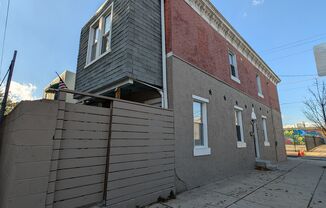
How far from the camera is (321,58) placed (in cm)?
615

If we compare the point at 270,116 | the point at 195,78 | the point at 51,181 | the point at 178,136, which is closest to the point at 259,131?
the point at 270,116

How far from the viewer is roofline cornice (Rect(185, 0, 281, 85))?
770 centimetres

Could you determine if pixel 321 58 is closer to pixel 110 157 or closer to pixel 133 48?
pixel 133 48

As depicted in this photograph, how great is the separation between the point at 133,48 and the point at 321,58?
6.45 m

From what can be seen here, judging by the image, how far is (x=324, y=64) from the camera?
6000mm

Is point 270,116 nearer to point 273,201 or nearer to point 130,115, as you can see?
point 273,201

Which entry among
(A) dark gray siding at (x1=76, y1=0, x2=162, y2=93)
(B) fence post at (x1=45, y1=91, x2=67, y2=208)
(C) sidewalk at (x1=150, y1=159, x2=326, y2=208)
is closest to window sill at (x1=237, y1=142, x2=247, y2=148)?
(C) sidewalk at (x1=150, y1=159, x2=326, y2=208)

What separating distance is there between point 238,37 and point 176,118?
25.0 ft

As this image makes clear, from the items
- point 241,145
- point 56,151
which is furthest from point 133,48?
point 241,145

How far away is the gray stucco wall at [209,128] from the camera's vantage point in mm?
5480

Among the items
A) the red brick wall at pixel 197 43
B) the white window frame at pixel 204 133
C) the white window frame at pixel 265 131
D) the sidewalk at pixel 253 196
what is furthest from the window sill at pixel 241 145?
the white window frame at pixel 265 131

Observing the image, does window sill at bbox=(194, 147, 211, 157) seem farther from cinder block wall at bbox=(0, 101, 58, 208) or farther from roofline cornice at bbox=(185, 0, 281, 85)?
roofline cornice at bbox=(185, 0, 281, 85)

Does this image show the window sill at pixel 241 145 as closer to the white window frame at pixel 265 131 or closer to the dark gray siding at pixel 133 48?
the white window frame at pixel 265 131

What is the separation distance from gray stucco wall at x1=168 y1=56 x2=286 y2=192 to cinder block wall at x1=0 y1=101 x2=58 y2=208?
3.35 meters
